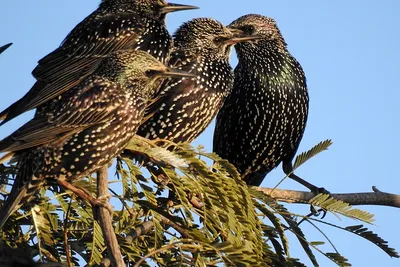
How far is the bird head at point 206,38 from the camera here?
678 cm

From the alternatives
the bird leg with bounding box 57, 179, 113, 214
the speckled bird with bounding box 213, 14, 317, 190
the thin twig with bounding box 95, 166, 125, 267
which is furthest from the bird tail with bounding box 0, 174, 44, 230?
the speckled bird with bounding box 213, 14, 317, 190

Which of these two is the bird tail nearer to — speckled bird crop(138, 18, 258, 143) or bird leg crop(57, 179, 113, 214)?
bird leg crop(57, 179, 113, 214)

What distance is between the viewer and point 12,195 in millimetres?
5113

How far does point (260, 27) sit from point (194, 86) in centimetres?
192

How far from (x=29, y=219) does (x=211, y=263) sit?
3.62 feet

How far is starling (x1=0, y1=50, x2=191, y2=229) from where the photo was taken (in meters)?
5.21

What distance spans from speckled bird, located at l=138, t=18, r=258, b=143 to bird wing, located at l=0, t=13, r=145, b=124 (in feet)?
1.26

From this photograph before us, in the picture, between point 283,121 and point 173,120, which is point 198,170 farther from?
point 283,121

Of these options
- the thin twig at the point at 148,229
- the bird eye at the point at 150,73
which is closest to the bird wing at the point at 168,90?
the bird eye at the point at 150,73

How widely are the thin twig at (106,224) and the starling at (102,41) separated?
789 millimetres

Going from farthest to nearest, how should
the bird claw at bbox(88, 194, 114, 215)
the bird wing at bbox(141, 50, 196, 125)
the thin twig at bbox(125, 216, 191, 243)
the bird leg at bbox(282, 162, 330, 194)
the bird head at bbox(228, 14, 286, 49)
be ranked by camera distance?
the bird head at bbox(228, 14, 286, 49) < the bird leg at bbox(282, 162, 330, 194) < the bird wing at bbox(141, 50, 196, 125) < the thin twig at bbox(125, 216, 191, 243) < the bird claw at bbox(88, 194, 114, 215)

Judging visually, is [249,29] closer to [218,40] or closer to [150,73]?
[218,40]

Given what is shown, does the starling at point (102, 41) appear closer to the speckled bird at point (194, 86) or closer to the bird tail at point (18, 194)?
the speckled bird at point (194, 86)

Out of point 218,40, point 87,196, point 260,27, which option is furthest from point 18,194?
point 260,27
